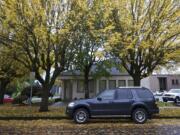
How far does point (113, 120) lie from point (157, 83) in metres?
50.8

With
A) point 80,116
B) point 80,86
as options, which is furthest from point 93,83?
point 80,116

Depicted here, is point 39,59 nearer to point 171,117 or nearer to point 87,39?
point 87,39

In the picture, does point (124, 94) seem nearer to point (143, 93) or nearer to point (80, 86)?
point (143, 93)

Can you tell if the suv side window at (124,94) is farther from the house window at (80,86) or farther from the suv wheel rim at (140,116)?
the house window at (80,86)

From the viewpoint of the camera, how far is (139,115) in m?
19.2

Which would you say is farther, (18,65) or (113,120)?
(18,65)

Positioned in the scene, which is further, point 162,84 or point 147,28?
point 162,84

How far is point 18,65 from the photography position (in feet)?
102

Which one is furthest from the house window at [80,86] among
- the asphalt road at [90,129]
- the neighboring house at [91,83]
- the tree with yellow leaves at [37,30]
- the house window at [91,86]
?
the asphalt road at [90,129]

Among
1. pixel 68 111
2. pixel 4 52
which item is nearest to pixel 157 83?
pixel 4 52

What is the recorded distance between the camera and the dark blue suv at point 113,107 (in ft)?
62.4

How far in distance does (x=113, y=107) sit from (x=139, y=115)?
1.49 meters

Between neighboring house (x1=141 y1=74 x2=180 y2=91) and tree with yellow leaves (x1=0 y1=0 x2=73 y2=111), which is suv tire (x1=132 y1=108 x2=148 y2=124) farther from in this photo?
neighboring house (x1=141 y1=74 x2=180 y2=91)

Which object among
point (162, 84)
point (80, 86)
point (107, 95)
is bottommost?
point (107, 95)
